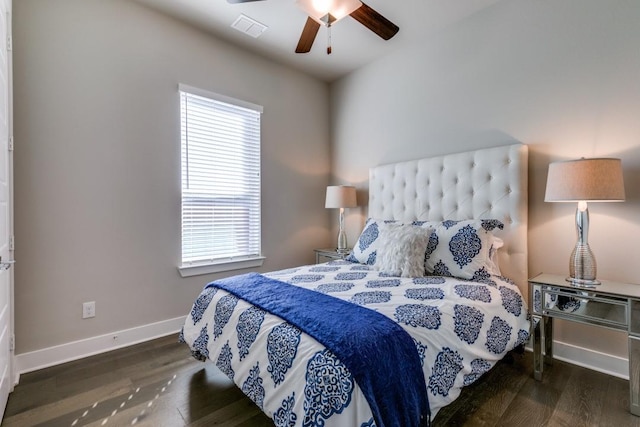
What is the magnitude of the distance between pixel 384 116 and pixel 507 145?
54.2 inches

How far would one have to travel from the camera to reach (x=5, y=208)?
1.81 m

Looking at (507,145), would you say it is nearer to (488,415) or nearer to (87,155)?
(488,415)

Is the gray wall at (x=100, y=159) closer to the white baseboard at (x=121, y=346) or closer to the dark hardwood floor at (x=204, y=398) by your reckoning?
the white baseboard at (x=121, y=346)

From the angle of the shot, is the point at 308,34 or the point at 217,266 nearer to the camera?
the point at 308,34

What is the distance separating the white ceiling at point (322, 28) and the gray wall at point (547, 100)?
6.7 inches

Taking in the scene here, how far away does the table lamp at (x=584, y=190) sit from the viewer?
1.81m

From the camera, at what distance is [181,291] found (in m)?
2.88

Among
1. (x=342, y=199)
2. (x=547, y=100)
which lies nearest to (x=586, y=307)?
(x=547, y=100)

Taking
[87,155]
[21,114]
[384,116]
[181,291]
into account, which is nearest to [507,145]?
[384,116]

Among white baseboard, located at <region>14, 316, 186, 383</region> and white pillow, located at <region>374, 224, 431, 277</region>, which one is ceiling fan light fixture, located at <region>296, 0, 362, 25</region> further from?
white baseboard, located at <region>14, 316, 186, 383</region>

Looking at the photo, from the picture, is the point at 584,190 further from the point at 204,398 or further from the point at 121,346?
the point at 121,346

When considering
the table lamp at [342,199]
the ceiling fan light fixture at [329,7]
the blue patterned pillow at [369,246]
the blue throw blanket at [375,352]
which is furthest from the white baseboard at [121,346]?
the ceiling fan light fixture at [329,7]

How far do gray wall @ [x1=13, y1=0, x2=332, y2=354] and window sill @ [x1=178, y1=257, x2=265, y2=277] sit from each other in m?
0.08

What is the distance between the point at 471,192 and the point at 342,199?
4.45 feet
